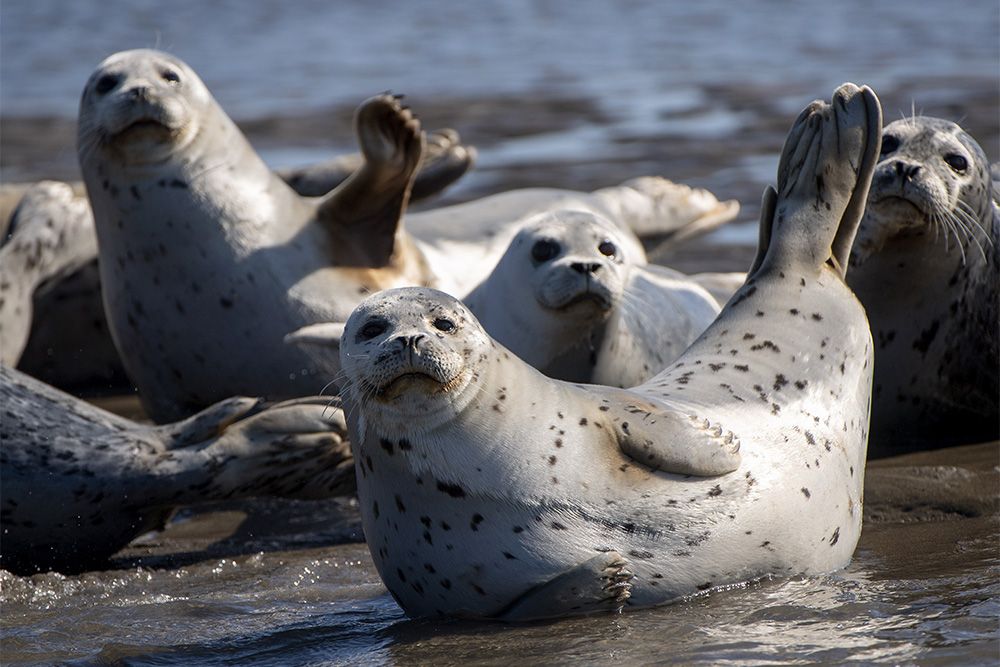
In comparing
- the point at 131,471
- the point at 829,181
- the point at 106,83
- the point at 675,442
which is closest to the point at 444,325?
the point at 675,442

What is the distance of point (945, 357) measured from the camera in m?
5.78

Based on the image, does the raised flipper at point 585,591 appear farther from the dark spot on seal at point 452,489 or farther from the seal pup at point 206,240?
the seal pup at point 206,240

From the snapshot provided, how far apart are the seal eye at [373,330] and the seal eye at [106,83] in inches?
99.6

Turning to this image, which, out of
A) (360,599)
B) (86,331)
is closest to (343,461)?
(360,599)

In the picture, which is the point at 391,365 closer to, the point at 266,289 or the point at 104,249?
the point at 266,289

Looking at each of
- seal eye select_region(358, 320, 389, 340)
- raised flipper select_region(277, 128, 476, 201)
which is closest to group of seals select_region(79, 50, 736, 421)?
raised flipper select_region(277, 128, 476, 201)

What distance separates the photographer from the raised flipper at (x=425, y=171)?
Answer: 7941 millimetres

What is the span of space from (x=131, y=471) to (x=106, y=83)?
1.64m

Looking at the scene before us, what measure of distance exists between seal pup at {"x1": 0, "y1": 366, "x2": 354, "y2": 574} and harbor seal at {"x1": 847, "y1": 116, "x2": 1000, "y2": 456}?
1697mm

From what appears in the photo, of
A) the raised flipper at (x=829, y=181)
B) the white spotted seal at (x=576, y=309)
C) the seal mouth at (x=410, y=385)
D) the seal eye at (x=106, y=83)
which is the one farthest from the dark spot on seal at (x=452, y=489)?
the seal eye at (x=106, y=83)

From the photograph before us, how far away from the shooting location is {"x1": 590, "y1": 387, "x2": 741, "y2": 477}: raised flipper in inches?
157

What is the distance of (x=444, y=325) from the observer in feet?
13.1

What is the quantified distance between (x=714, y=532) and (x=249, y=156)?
3040 millimetres

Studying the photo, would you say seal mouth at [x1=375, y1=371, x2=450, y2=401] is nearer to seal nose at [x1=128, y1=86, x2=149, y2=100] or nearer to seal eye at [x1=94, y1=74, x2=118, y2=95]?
seal nose at [x1=128, y1=86, x2=149, y2=100]
